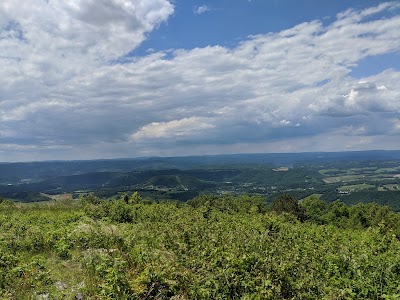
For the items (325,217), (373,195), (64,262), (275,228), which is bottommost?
(373,195)

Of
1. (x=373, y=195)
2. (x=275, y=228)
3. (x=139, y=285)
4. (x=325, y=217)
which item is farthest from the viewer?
(x=373, y=195)

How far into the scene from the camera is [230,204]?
75.6 meters

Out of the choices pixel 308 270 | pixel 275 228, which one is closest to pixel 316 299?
pixel 308 270

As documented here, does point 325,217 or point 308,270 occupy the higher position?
point 308,270

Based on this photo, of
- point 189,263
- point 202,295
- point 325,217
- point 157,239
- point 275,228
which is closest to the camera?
point 202,295

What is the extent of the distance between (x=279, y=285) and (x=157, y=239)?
7.12 m

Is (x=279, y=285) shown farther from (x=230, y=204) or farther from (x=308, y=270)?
(x=230, y=204)

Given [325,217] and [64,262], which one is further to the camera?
[325,217]

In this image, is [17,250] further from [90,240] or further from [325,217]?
[325,217]

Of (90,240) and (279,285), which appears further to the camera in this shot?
(90,240)

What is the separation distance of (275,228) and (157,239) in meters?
14.2

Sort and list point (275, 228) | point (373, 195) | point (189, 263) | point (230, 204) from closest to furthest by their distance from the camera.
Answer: point (189, 263) < point (275, 228) < point (230, 204) < point (373, 195)

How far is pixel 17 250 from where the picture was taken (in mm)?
14242

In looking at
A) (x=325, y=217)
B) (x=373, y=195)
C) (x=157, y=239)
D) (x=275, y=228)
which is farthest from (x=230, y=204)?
(x=373, y=195)
